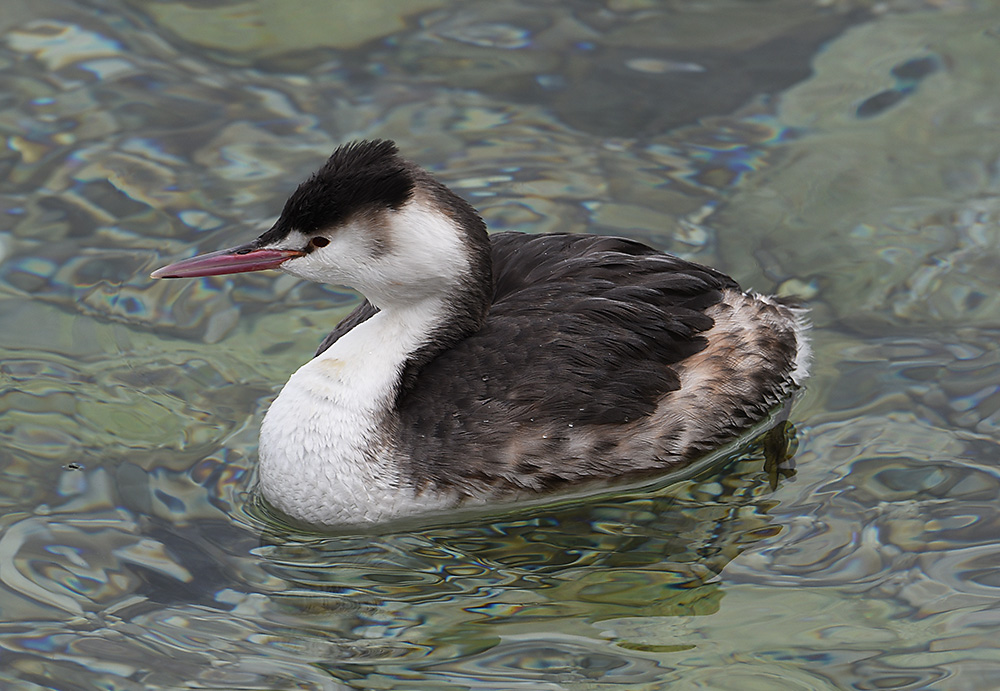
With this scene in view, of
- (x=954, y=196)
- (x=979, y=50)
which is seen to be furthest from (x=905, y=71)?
(x=954, y=196)

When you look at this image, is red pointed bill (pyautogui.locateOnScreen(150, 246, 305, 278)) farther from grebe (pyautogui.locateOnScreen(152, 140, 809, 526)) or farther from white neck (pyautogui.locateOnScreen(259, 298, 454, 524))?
white neck (pyautogui.locateOnScreen(259, 298, 454, 524))

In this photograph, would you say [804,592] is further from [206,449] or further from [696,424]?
[206,449]

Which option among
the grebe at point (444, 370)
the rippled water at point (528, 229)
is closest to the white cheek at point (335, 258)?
the grebe at point (444, 370)

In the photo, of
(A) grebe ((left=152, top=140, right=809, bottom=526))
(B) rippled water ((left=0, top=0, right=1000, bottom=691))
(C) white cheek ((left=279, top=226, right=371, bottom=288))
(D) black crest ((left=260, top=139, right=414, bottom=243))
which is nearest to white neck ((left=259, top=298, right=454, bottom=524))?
(A) grebe ((left=152, top=140, right=809, bottom=526))

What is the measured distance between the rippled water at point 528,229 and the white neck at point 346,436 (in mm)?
162

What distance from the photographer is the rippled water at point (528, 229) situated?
4.78 m

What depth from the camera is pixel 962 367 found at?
6.19 metres

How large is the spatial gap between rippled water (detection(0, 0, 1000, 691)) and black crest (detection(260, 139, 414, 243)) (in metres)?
1.18

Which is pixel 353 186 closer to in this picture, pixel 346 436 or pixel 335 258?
pixel 335 258

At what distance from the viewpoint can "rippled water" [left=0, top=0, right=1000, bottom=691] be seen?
4777 mm

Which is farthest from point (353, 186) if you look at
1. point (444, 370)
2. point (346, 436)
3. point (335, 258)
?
point (346, 436)

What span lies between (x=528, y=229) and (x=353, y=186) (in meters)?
2.06

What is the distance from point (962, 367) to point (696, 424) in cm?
142

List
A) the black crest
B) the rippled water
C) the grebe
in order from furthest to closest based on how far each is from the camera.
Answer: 1. the grebe
2. the black crest
3. the rippled water
